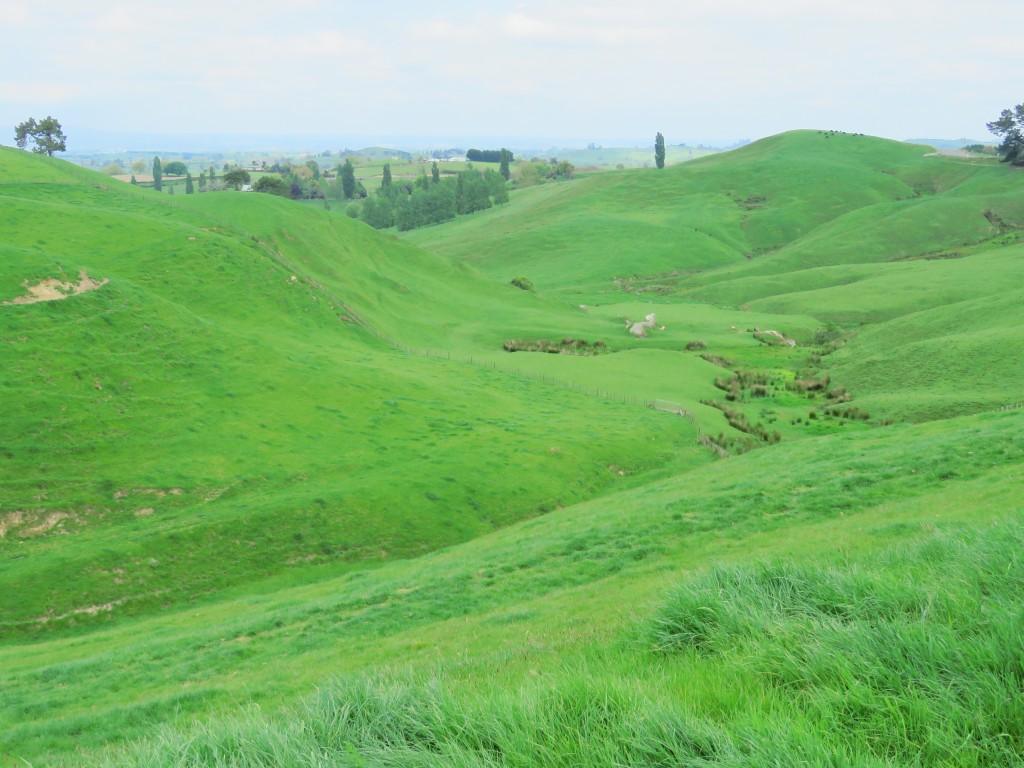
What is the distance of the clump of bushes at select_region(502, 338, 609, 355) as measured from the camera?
7150 cm

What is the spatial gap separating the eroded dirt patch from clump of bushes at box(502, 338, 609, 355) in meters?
35.9

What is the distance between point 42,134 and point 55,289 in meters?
104

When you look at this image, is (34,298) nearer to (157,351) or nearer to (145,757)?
(157,351)

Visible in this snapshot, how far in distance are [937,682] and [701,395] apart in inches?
A: 2060

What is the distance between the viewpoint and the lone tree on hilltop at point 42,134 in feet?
407

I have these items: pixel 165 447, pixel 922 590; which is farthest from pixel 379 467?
pixel 922 590

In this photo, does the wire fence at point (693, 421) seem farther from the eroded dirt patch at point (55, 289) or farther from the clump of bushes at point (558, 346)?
the eroded dirt patch at point (55, 289)

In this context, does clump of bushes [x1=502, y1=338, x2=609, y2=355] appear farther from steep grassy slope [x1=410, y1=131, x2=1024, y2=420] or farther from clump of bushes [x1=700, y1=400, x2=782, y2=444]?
clump of bushes [x1=700, y1=400, x2=782, y2=444]

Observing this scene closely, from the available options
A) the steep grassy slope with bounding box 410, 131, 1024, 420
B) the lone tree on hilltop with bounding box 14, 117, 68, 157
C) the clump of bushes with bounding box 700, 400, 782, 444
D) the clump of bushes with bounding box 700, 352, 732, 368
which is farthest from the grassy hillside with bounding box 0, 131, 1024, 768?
the lone tree on hilltop with bounding box 14, 117, 68, 157

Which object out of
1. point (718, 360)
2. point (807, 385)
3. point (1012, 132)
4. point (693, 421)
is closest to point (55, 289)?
point (693, 421)

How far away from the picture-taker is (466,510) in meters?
35.6

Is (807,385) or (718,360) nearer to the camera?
(807,385)

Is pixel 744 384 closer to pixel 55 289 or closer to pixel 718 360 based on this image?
pixel 718 360

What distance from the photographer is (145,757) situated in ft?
22.0
